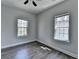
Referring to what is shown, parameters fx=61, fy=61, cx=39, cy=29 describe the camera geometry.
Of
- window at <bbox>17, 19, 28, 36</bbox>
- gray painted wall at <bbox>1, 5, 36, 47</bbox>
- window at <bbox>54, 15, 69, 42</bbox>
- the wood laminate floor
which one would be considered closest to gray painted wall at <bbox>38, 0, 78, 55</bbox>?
window at <bbox>54, 15, 69, 42</bbox>

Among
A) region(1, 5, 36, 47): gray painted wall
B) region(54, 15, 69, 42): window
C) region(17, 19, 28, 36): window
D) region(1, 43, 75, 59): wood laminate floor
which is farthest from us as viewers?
region(17, 19, 28, 36): window

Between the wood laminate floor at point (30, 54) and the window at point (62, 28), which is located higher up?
the window at point (62, 28)

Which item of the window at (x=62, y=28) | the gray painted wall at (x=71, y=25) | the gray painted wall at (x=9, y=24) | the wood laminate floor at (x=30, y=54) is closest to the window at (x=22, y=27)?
the gray painted wall at (x=9, y=24)

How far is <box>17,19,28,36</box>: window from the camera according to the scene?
4.62 m

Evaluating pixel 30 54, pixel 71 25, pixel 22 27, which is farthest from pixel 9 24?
pixel 71 25

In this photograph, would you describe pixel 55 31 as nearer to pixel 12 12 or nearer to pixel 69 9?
pixel 69 9

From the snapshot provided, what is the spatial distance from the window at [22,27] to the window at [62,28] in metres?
2.50

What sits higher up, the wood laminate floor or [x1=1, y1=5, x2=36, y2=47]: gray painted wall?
[x1=1, y1=5, x2=36, y2=47]: gray painted wall

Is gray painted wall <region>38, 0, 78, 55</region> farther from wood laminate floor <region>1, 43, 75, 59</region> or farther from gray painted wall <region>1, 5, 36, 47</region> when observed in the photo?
gray painted wall <region>1, 5, 36, 47</region>

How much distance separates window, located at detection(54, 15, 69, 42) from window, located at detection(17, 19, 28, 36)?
8.19 feet

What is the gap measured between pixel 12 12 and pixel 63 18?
333 centimetres

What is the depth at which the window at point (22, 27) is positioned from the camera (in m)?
4.62

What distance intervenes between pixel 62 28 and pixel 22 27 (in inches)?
118

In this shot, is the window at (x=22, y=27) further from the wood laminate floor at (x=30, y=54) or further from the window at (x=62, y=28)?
the window at (x=62, y=28)
